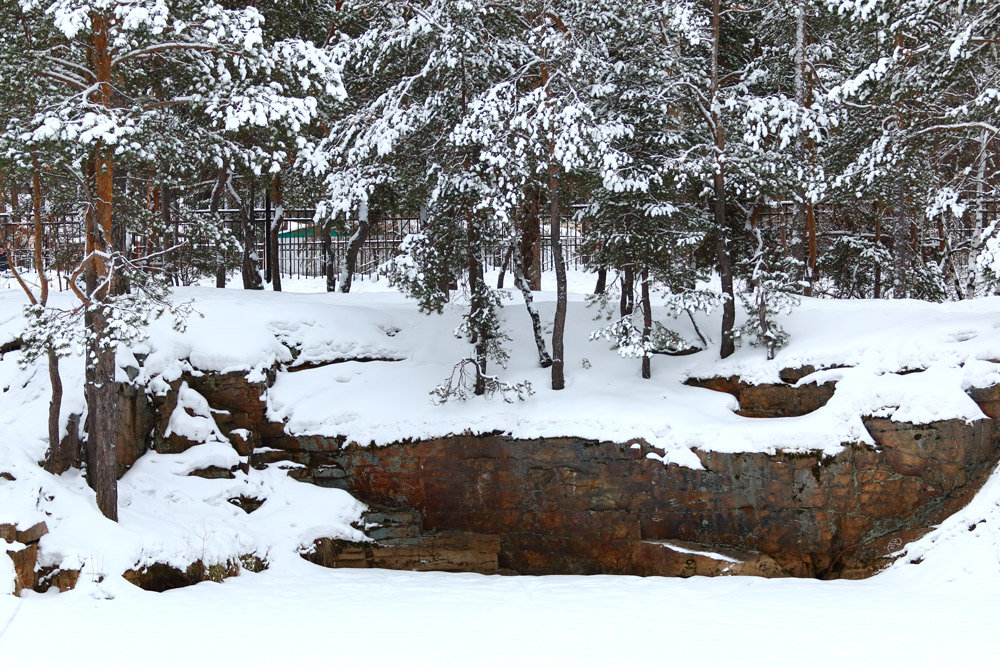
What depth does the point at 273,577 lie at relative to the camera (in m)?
11.5

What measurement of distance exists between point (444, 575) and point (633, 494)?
120 inches

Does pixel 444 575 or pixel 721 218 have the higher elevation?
pixel 721 218

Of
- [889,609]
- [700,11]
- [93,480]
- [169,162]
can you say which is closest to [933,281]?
[700,11]

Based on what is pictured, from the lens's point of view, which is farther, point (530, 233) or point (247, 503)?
point (530, 233)

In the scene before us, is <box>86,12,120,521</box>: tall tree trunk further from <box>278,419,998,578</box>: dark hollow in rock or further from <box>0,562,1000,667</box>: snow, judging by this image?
<box>278,419,998,578</box>: dark hollow in rock

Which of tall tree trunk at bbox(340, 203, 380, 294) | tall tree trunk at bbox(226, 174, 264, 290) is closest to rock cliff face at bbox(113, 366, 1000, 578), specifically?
tall tree trunk at bbox(340, 203, 380, 294)

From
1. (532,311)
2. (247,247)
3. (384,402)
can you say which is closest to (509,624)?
(384,402)

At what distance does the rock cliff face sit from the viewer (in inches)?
468

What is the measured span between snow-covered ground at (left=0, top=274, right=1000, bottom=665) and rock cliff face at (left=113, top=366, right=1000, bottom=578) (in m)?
0.29

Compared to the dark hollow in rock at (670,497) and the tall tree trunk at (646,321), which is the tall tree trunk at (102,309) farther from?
the tall tree trunk at (646,321)

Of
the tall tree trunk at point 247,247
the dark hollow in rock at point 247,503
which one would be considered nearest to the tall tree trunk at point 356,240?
the tall tree trunk at point 247,247

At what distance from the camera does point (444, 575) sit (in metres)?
12.5

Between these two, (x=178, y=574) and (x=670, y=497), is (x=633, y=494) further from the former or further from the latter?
(x=178, y=574)

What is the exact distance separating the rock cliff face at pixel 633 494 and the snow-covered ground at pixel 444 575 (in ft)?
0.94
